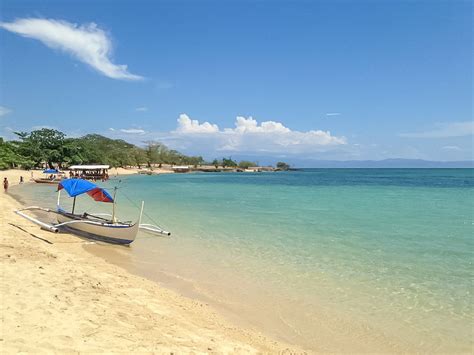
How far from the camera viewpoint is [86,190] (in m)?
13.8

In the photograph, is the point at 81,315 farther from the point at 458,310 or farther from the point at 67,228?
the point at 67,228

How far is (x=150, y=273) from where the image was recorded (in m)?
9.70

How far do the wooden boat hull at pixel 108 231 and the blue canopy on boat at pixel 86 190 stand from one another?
3.28ft

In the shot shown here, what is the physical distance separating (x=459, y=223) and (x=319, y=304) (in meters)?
15.8

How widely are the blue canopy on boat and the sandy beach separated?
15.5 feet

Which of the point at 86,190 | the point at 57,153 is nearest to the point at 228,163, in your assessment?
the point at 57,153

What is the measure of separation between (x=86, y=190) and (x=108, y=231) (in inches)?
79.4

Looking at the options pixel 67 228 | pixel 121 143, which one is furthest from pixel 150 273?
pixel 121 143

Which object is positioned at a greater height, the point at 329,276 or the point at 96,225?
the point at 96,225

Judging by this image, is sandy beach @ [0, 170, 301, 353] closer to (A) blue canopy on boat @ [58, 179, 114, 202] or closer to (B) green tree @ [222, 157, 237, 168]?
(A) blue canopy on boat @ [58, 179, 114, 202]

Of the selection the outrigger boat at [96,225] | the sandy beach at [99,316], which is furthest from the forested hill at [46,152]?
the sandy beach at [99,316]

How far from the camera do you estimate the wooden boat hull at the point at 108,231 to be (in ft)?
41.2

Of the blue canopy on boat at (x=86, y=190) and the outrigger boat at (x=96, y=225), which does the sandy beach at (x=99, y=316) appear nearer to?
the outrigger boat at (x=96, y=225)

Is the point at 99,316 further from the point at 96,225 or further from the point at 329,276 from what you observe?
the point at 96,225
